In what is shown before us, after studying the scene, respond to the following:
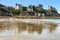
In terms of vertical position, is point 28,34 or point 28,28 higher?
point 28,34

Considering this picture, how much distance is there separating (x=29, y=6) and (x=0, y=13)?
2501cm

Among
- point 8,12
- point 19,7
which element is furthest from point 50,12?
point 8,12

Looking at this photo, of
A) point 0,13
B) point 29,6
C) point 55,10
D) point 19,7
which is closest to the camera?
point 0,13

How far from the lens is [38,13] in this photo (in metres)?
86.6

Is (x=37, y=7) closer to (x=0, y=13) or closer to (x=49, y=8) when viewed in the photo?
(x=49, y=8)

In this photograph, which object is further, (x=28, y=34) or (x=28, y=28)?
(x=28, y=28)

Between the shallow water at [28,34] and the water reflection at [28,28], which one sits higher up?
the shallow water at [28,34]

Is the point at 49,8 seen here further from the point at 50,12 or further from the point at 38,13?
the point at 38,13

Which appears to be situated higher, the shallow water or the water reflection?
the shallow water

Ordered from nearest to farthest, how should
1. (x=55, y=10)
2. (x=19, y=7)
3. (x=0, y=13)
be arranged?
(x=0, y=13)
(x=19, y=7)
(x=55, y=10)

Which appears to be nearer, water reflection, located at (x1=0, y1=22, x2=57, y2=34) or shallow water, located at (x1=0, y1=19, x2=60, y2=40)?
shallow water, located at (x1=0, y1=19, x2=60, y2=40)

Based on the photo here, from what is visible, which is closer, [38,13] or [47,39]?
[47,39]

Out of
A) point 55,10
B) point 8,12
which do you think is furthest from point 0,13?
point 55,10

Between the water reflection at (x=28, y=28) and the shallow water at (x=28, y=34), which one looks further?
the water reflection at (x=28, y=28)
